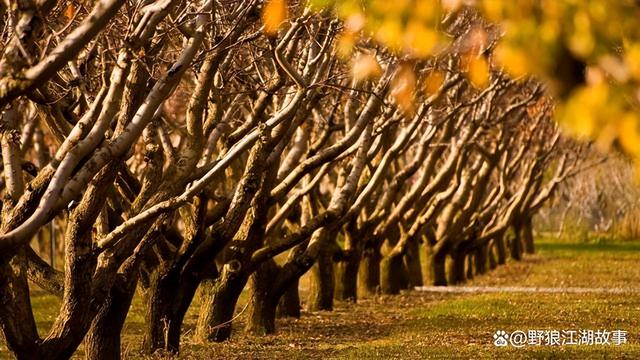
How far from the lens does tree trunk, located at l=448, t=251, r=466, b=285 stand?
112 ft

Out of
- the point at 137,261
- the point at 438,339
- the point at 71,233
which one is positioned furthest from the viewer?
the point at 438,339

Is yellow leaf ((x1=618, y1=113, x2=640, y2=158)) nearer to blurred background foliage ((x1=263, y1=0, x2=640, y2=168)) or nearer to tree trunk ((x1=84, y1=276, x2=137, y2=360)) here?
blurred background foliage ((x1=263, y1=0, x2=640, y2=168))

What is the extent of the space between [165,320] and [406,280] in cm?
1496

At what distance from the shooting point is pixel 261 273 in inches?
741

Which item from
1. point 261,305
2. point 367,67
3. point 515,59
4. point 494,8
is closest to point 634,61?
point 515,59

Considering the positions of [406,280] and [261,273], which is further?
[406,280]

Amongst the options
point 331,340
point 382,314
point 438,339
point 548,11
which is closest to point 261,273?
point 331,340

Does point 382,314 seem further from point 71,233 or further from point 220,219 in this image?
point 71,233

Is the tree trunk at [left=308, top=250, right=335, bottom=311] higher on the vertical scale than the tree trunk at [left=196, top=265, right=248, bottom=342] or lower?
higher

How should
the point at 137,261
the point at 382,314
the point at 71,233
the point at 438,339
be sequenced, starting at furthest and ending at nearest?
the point at 382,314
the point at 438,339
the point at 137,261
the point at 71,233

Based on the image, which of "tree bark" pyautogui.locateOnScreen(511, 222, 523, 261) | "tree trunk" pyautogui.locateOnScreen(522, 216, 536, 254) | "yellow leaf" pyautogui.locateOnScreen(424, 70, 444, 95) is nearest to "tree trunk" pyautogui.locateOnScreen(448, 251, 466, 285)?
"tree bark" pyautogui.locateOnScreen(511, 222, 523, 261)

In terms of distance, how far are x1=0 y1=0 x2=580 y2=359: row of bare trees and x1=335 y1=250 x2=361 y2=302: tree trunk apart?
0.04 metres

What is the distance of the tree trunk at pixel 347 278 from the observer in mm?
25031

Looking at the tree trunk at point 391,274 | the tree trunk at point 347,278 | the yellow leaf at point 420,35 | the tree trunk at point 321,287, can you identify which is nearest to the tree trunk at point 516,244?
the tree trunk at point 391,274
